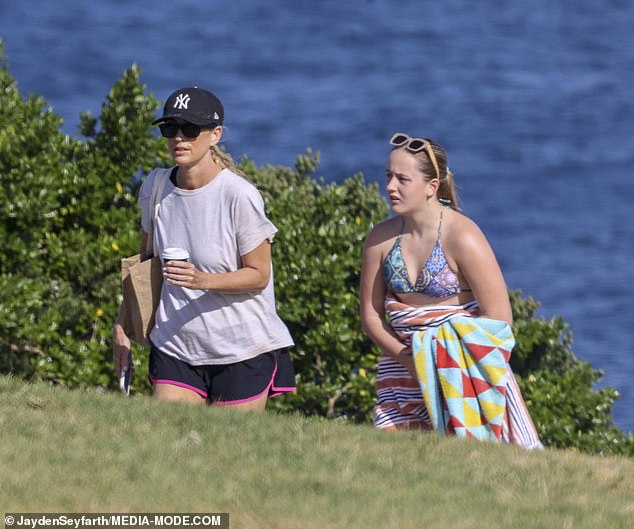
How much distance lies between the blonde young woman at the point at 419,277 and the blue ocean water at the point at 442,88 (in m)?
31.9

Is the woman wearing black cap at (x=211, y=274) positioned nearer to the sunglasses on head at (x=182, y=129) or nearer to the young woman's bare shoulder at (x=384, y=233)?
the sunglasses on head at (x=182, y=129)

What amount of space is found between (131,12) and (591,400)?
67084 mm

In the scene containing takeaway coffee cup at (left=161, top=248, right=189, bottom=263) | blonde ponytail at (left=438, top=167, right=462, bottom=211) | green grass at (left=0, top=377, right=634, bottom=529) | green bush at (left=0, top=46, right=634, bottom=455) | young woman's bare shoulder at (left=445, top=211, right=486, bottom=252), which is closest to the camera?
green grass at (left=0, top=377, right=634, bottom=529)

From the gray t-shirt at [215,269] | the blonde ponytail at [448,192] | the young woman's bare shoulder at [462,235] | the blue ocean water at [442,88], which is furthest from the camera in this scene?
the blue ocean water at [442,88]

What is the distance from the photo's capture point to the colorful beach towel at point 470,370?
6723mm

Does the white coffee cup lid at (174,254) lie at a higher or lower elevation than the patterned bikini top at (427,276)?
higher

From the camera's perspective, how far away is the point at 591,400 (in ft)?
36.7

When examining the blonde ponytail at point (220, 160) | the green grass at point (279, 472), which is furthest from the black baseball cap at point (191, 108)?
the green grass at point (279, 472)

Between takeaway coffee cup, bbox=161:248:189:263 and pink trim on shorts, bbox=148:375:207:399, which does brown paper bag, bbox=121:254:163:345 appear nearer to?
pink trim on shorts, bbox=148:375:207:399

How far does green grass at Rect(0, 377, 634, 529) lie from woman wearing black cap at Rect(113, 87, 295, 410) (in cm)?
26

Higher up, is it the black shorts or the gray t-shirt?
the gray t-shirt

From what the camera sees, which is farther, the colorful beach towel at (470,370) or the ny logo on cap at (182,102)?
the ny logo on cap at (182,102)

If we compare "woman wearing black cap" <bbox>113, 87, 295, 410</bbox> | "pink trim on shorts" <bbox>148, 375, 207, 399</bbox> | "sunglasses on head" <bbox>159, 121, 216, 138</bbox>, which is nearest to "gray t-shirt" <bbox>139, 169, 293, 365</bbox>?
"woman wearing black cap" <bbox>113, 87, 295, 410</bbox>

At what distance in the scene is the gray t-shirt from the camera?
6891 millimetres
